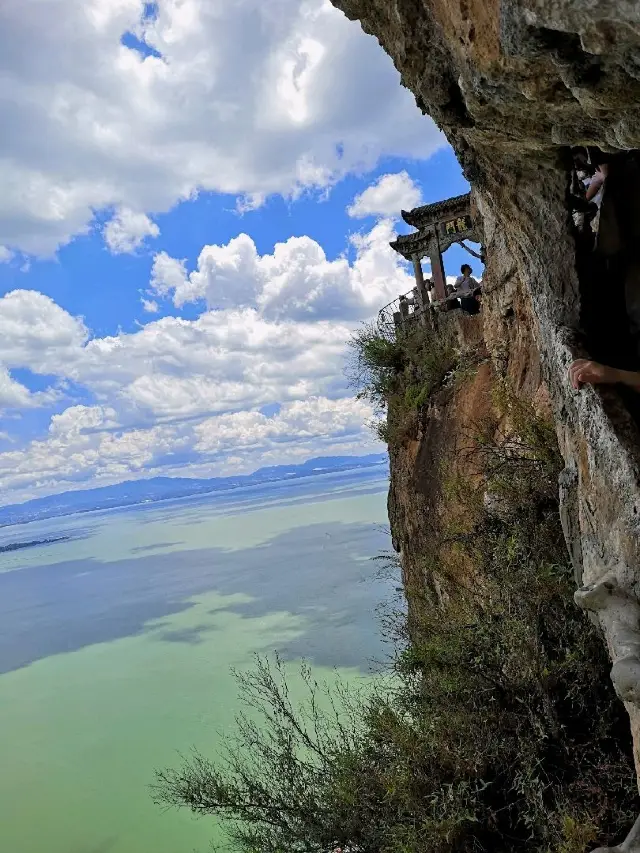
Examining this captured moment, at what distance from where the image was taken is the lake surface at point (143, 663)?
1681cm

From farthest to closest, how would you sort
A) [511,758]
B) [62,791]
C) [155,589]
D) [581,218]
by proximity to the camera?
1. [155,589]
2. [62,791]
3. [511,758]
4. [581,218]

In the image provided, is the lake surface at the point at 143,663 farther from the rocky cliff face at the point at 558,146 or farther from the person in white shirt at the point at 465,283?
the rocky cliff face at the point at 558,146

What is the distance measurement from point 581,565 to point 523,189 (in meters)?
3.20

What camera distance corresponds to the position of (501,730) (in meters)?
7.44

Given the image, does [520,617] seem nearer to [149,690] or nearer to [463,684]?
[463,684]

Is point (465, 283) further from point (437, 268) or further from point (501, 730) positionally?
point (501, 730)

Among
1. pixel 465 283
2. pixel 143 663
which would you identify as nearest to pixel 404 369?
pixel 465 283

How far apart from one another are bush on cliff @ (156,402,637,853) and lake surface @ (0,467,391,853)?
6.10 m

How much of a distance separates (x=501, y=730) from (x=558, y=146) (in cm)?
643

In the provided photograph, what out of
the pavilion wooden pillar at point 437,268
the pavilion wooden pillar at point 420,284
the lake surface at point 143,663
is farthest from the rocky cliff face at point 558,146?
the lake surface at point 143,663

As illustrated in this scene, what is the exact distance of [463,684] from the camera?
7.74m

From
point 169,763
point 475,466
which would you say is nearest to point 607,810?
point 475,466

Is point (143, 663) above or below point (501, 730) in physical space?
below

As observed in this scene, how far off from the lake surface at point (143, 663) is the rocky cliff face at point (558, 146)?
10.9 m
